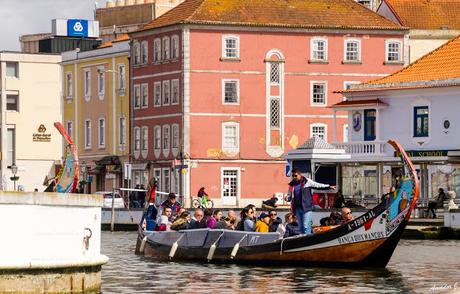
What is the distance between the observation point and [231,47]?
341ft

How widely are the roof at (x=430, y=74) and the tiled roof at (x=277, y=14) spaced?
61.3 feet

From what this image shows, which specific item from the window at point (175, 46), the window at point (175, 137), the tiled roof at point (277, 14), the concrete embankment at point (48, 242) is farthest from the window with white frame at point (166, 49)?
the concrete embankment at point (48, 242)

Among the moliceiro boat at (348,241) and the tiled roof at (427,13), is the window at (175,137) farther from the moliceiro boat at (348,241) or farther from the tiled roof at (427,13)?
the moliceiro boat at (348,241)

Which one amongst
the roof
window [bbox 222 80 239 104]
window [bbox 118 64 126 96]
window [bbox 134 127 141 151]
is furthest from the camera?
window [bbox 118 64 126 96]

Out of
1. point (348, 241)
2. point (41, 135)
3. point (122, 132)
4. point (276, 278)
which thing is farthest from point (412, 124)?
point (41, 135)

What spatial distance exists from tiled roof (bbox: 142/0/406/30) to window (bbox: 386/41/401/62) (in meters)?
1.05

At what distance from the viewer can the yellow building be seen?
11250 cm

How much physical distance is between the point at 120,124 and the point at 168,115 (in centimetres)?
790

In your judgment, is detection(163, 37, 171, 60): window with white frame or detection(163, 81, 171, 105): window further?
detection(163, 81, 171, 105): window

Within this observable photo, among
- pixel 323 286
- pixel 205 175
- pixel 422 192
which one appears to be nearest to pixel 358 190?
pixel 422 192

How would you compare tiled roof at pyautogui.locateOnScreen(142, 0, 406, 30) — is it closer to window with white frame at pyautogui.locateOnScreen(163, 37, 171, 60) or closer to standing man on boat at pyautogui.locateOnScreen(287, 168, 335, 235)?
window with white frame at pyautogui.locateOnScreen(163, 37, 171, 60)

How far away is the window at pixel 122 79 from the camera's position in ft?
369

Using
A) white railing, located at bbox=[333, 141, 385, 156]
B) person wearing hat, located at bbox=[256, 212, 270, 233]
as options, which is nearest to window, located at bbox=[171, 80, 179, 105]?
white railing, located at bbox=[333, 141, 385, 156]

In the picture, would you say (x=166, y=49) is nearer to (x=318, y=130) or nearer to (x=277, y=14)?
(x=277, y=14)
